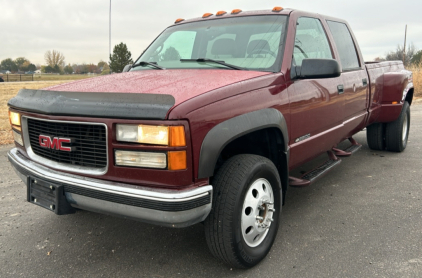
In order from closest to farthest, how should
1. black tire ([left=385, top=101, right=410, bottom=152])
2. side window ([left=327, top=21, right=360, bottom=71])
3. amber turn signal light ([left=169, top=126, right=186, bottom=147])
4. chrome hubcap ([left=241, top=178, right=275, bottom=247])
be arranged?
amber turn signal light ([left=169, top=126, right=186, bottom=147])
chrome hubcap ([left=241, top=178, right=275, bottom=247])
side window ([left=327, top=21, right=360, bottom=71])
black tire ([left=385, top=101, right=410, bottom=152])

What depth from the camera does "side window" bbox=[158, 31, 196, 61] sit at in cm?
354

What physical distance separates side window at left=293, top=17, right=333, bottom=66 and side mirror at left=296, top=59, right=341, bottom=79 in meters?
0.17

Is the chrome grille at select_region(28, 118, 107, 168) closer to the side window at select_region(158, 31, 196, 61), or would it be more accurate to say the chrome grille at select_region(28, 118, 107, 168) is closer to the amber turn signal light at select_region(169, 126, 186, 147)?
the amber turn signal light at select_region(169, 126, 186, 147)

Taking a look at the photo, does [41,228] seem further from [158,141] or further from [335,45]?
[335,45]

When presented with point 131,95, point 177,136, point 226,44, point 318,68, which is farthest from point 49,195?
point 318,68

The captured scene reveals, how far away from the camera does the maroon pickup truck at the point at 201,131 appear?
2.08 m

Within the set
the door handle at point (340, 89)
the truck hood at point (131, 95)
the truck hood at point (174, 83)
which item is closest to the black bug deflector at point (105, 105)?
the truck hood at point (131, 95)

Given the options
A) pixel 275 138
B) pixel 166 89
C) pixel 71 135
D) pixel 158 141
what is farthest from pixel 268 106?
pixel 71 135

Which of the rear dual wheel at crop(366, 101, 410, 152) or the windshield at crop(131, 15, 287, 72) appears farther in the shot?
the rear dual wheel at crop(366, 101, 410, 152)

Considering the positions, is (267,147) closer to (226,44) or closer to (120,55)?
(226,44)

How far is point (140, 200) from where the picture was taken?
208 centimetres

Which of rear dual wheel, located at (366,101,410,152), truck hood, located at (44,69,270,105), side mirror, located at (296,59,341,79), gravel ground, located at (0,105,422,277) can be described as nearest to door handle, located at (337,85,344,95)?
side mirror, located at (296,59,341,79)

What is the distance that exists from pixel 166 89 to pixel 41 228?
1862mm

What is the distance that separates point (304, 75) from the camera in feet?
9.75
